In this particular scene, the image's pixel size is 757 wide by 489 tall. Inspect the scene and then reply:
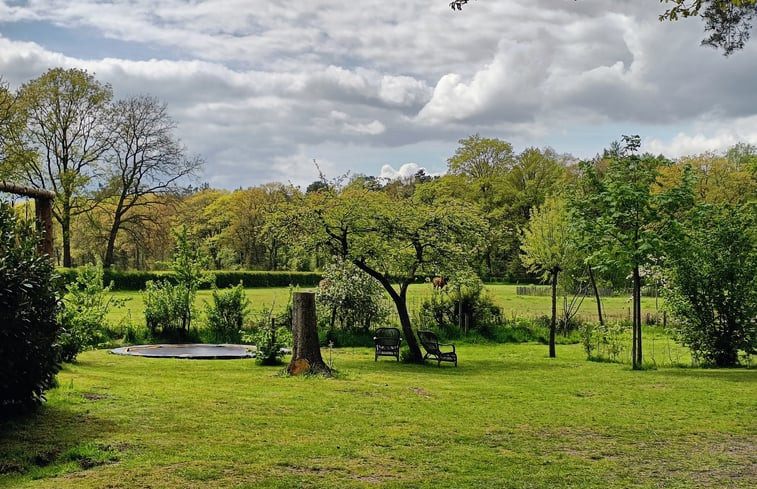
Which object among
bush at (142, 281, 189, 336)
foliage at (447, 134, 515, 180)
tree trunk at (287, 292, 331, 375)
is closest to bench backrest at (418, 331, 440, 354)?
tree trunk at (287, 292, 331, 375)

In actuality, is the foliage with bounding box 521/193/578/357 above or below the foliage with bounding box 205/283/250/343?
above

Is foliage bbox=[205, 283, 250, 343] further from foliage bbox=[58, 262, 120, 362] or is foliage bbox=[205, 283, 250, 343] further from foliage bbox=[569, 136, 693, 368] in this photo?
foliage bbox=[569, 136, 693, 368]

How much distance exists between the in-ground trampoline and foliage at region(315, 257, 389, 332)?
3.44 metres

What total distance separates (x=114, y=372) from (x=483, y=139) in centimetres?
5389

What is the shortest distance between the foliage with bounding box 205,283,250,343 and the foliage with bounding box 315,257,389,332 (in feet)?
8.93

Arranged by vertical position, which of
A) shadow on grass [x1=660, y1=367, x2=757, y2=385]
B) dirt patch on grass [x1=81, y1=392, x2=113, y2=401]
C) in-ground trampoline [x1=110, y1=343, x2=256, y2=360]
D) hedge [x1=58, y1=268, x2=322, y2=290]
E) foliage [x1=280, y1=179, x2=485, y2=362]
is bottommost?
in-ground trampoline [x1=110, y1=343, x2=256, y2=360]

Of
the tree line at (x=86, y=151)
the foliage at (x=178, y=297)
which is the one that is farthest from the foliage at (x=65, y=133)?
the foliage at (x=178, y=297)

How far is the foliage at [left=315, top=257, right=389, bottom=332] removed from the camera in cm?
2220

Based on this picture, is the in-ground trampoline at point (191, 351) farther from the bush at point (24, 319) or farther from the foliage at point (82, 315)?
the bush at point (24, 319)

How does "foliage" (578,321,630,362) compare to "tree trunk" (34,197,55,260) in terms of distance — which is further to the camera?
"foliage" (578,321,630,362)

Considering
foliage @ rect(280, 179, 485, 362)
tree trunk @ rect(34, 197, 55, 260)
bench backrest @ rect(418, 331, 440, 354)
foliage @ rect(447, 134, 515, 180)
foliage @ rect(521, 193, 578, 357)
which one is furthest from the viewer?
foliage @ rect(447, 134, 515, 180)

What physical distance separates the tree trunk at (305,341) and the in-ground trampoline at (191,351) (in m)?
4.11

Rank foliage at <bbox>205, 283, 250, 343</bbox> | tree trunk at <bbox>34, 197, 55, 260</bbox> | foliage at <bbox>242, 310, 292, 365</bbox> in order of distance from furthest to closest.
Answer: foliage at <bbox>205, 283, 250, 343</bbox>, foliage at <bbox>242, 310, 292, 365</bbox>, tree trunk at <bbox>34, 197, 55, 260</bbox>

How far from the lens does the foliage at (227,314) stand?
22.5m
